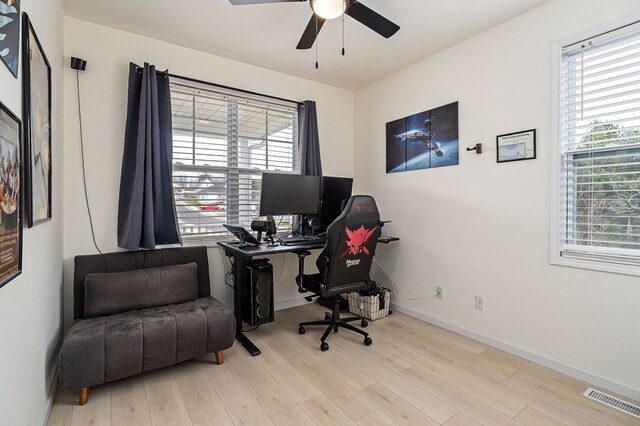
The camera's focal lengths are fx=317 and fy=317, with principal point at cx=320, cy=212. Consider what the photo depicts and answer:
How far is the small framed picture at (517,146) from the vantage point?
92.0 inches

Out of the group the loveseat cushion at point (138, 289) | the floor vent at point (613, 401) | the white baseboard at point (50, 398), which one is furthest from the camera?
the loveseat cushion at point (138, 289)

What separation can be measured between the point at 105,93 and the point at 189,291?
1759mm

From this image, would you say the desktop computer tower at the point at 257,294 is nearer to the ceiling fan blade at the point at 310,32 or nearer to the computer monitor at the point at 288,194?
the computer monitor at the point at 288,194

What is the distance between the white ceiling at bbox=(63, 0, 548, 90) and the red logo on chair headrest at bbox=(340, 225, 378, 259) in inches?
64.5

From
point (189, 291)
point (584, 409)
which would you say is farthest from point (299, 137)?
point (584, 409)

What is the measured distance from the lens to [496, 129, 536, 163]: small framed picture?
2338 millimetres

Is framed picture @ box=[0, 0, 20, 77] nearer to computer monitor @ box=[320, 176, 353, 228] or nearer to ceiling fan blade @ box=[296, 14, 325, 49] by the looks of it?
ceiling fan blade @ box=[296, 14, 325, 49]

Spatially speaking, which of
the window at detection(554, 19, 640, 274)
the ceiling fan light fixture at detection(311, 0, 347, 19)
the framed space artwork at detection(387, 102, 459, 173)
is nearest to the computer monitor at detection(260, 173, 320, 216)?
the framed space artwork at detection(387, 102, 459, 173)

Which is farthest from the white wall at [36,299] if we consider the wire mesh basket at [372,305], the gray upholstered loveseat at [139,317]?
the wire mesh basket at [372,305]

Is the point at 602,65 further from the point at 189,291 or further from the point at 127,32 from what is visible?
the point at 127,32

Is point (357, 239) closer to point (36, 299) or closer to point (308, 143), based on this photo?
point (308, 143)

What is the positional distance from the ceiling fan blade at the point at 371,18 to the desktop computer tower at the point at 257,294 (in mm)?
1993

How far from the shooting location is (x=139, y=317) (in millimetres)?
2148

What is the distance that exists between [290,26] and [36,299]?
8.13ft
